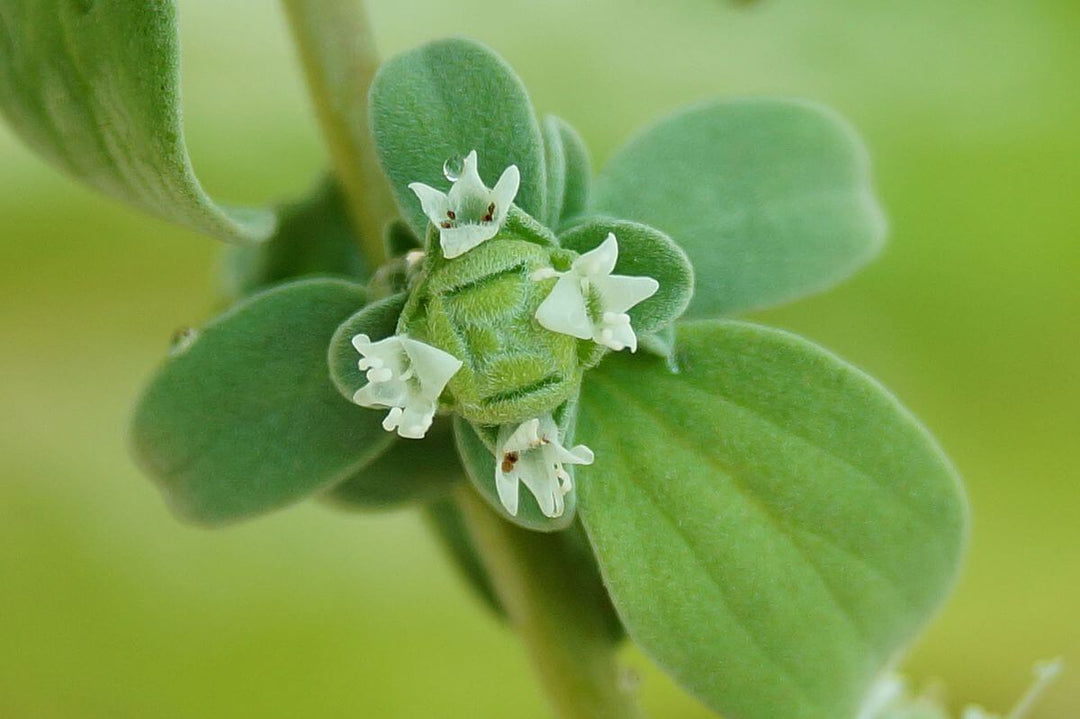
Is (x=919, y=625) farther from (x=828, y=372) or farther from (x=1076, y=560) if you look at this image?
(x=1076, y=560)

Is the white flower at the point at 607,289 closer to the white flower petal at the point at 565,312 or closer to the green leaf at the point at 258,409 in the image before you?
the white flower petal at the point at 565,312

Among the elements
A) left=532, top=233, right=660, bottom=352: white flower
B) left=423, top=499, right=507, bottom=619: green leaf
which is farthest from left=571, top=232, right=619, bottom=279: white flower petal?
left=423, top=499, right=507, bottom=619: green leaf

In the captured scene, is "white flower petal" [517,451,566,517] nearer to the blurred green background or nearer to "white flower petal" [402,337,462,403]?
"white flower petal" [402,337,462,403]

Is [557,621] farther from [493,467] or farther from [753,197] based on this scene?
[753,197]

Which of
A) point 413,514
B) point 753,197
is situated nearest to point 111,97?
point 753,197

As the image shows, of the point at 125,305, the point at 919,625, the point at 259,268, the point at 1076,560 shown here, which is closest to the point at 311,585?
the point at 125,305
